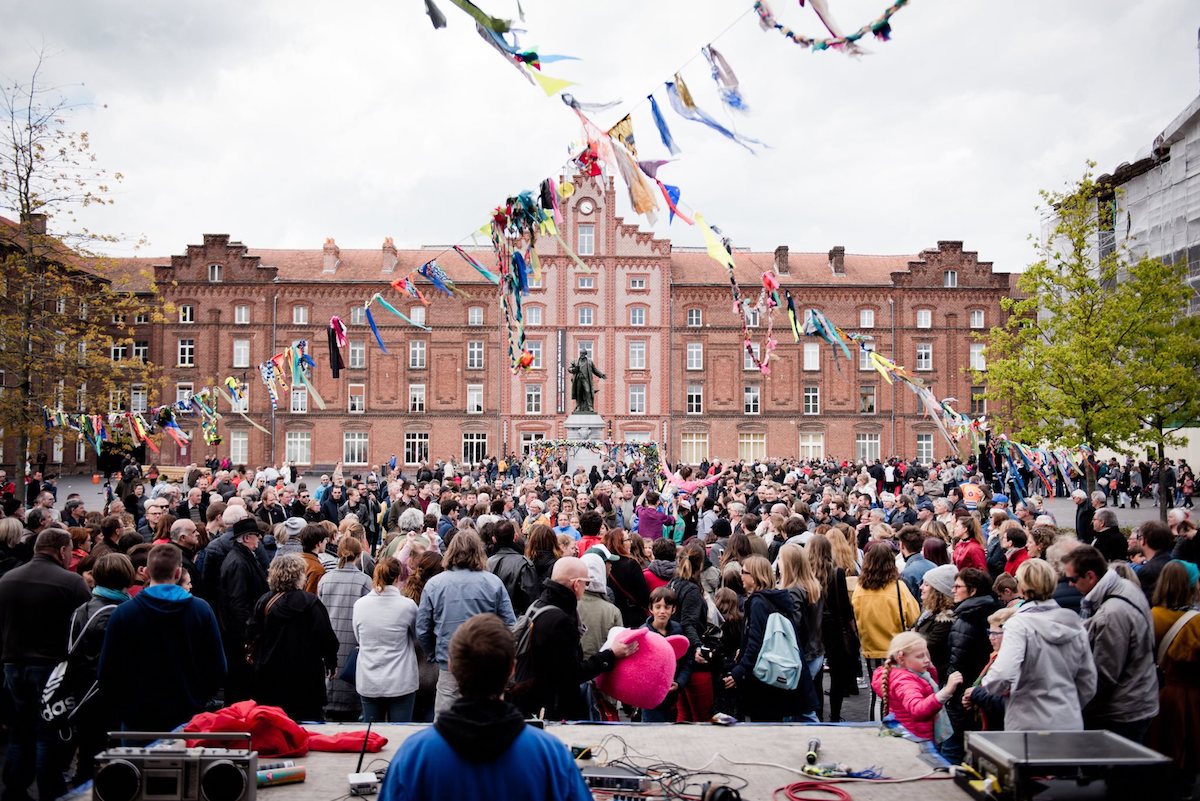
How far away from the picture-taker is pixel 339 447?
1961 inches

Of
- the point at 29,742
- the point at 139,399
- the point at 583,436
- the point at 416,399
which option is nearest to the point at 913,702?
the point at 29,742

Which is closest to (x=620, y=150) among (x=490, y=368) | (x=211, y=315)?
(x=490, y=368)

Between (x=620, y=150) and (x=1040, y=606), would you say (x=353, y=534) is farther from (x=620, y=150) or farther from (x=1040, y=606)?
(x=620, y=150)

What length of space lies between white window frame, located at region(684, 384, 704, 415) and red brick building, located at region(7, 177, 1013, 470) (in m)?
0.13

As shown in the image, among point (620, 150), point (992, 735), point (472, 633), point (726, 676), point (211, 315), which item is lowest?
point (726, 676)

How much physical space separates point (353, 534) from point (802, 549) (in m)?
3.66

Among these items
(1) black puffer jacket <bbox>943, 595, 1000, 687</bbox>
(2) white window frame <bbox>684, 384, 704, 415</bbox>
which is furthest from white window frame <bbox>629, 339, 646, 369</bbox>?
(1) black puffer jacket <bbox>943, 595, 1000, 687</bbox>

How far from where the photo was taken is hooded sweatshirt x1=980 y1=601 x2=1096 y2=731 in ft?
16.0

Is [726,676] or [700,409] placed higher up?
[700,409]

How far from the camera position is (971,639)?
5773 millimetres

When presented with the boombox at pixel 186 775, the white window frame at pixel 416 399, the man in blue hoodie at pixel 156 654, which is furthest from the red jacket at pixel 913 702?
the white window frame at pixel 416 399

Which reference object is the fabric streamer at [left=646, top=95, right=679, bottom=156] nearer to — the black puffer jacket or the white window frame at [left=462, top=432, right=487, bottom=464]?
the black puffer jacket

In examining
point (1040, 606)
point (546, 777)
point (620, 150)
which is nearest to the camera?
point (546, 777)

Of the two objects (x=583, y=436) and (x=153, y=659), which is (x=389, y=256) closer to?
(x=583, y=436)
